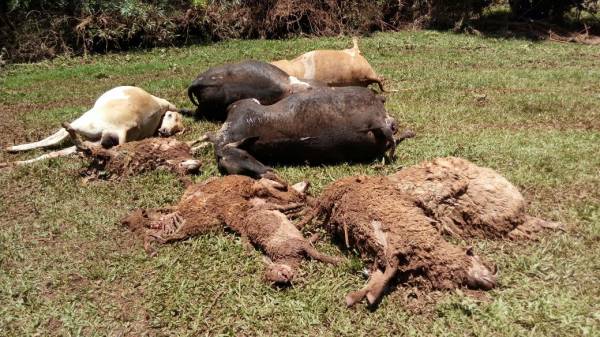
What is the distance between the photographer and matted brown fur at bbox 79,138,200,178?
5.15 m

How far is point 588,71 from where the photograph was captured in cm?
892

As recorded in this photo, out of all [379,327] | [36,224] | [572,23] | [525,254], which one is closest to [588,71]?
[572,23]

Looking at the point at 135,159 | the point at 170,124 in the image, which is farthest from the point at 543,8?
the point at 135,159

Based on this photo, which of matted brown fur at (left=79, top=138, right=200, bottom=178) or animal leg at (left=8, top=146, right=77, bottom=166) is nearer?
matted brown fur at (left=79, top=138, right=200, bottom=178)

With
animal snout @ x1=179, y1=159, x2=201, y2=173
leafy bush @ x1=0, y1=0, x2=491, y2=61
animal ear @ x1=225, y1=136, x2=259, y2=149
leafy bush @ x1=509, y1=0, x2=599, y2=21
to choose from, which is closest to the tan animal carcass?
animal ear @ x1=225, y1=136, x2=259, y2=149

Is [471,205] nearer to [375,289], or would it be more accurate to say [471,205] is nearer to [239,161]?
[375,289]

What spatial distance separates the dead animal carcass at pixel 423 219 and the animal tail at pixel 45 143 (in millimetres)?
3444

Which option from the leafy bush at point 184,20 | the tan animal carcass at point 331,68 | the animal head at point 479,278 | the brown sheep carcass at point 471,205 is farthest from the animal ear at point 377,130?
the leafy bush at point 184,20

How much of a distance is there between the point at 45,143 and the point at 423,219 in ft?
14.3

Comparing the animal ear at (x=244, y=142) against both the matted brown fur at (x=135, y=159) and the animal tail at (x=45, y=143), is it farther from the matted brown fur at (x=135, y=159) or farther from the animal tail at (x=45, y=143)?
the animal tail at (x=45, y=143)

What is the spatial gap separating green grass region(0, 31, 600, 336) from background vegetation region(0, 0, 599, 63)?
3.46 m

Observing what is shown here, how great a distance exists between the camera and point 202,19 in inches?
463

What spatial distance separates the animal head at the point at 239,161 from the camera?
5.02m

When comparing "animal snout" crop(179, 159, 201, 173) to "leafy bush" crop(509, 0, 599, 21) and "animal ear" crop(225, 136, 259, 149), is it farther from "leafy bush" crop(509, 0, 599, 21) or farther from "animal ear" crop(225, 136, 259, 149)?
"leafy bush" crop(509, 0, 599, 21)
